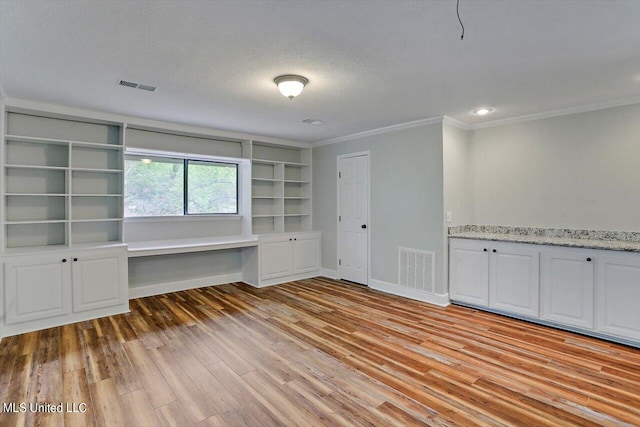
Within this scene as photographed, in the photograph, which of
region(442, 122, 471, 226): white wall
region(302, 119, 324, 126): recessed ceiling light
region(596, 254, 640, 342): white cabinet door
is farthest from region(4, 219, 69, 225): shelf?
region(596, 254, 640, 342): white cabinet door

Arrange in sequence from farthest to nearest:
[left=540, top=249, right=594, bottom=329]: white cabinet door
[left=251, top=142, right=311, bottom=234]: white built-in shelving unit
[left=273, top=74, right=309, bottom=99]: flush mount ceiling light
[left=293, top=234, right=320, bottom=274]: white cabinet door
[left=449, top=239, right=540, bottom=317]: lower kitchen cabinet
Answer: [left=251, top=142, right=311, bottom=234]: white built-in shelving unit, [left=293, top=234, right=320, bottom=274]: white cabinet door, [left=449, top=239, right=540, bottom=317]: lower kitchen cabinet, [left=540, top=249, right=594, bottom=329]: white cabinet door, [left=273, top=74, right=309, bottom=99]: flush mount ceiling light

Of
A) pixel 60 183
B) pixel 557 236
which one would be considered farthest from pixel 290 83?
pixel 557 236

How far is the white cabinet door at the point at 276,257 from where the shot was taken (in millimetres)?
5324

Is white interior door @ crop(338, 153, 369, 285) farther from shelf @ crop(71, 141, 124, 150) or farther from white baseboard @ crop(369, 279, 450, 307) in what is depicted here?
shelf @ crop(71, 141, 124, 150)

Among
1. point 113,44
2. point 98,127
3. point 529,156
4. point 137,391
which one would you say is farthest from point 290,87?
point 529,156

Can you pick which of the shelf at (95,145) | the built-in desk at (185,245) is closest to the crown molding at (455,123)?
the built-in desk at (185,245)

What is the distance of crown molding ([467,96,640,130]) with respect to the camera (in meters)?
3.55

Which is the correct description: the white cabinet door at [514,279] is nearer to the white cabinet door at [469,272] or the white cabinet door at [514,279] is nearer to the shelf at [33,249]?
the white cabinet door at [469,272]

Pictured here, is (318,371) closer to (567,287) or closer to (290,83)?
(290,83)

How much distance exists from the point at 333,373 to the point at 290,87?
7.79 feet

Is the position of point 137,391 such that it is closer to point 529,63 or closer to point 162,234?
point 162,234

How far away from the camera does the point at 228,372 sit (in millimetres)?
2621

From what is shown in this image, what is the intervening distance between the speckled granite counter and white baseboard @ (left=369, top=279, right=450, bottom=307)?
833 millimetres

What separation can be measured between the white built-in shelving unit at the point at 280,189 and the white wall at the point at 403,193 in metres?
0.96
